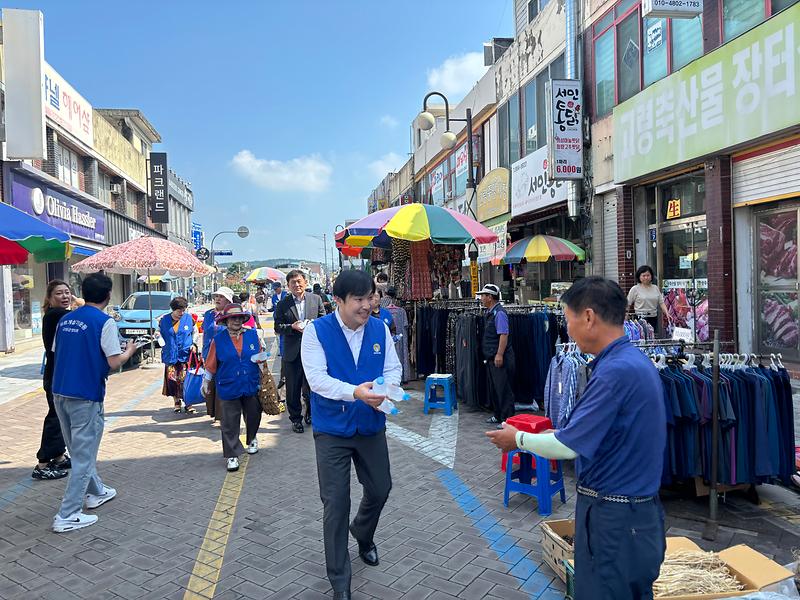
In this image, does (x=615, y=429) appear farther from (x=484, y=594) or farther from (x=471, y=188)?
(x=471, y=188)

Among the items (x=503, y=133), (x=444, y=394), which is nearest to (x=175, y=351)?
(x=444, y=394)

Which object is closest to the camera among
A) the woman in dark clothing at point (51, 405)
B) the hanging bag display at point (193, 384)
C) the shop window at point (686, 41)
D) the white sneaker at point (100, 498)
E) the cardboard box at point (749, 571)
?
the cardboard box at point (749, 571)

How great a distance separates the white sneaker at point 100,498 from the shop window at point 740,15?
33.7 feet

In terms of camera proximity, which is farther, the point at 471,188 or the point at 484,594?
the point at 471,188

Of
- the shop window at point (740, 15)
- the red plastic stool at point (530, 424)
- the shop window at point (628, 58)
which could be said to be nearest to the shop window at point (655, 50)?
the shop window at point (628, 58)

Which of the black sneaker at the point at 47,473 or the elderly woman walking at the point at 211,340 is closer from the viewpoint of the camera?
the black sneaker at the point at 47,473

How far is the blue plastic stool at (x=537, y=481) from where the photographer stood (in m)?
4.57

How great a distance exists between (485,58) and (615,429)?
2361 centimetres

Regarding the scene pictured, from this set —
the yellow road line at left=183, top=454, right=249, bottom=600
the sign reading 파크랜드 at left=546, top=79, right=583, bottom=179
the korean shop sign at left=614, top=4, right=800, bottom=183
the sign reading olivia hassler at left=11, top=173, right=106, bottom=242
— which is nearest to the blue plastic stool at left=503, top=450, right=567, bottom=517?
the yellow road line at left=183, top=454, right=249, bottom=600

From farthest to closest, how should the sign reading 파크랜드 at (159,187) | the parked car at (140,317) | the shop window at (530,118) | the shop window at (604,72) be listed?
the sign reading 파크랜드 at (159,187) → the shop window at (530,118) → the parked car at (140,317) → the shop window at (604,72)

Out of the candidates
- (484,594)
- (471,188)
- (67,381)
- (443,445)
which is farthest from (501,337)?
(471,188)

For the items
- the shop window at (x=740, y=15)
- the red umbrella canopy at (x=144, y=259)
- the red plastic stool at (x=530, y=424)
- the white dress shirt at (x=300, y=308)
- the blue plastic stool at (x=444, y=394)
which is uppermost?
the shop window at (x=740, y=15)

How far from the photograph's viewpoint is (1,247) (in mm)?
5473

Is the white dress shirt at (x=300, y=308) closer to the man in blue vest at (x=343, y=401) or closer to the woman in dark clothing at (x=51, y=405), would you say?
the woman in dark clothing at (x=51, y=405)
